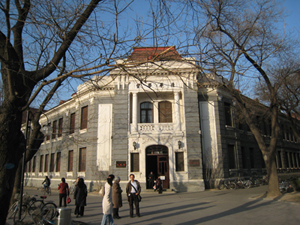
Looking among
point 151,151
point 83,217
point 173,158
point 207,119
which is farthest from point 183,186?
point 83,217

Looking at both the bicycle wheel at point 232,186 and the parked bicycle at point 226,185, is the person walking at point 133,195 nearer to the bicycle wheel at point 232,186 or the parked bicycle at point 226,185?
the parked bicycle at point 226,185

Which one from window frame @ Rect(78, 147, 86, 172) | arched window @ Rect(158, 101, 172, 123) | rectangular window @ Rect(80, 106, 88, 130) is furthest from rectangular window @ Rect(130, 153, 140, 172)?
rectangular window @ Rect(80, 106, 88, 130)

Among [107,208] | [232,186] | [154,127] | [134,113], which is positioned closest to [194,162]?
[232,186]

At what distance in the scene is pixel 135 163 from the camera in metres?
20.2

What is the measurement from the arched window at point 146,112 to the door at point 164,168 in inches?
136

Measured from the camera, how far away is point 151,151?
20.5 meters

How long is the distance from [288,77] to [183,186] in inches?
428

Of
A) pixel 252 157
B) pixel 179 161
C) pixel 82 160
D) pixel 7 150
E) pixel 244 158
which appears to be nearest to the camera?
pixel 7 150

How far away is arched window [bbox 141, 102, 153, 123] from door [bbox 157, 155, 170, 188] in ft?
11.3

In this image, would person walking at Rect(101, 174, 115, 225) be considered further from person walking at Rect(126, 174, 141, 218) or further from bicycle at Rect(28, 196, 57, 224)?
bicycle at Rect(28, 196, 57, 224)

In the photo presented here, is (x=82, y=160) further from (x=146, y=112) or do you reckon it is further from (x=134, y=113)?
(x=146, y=112)

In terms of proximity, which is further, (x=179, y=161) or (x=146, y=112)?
(x=146, y=112)

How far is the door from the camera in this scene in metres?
20.1

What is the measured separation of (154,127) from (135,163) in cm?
334
